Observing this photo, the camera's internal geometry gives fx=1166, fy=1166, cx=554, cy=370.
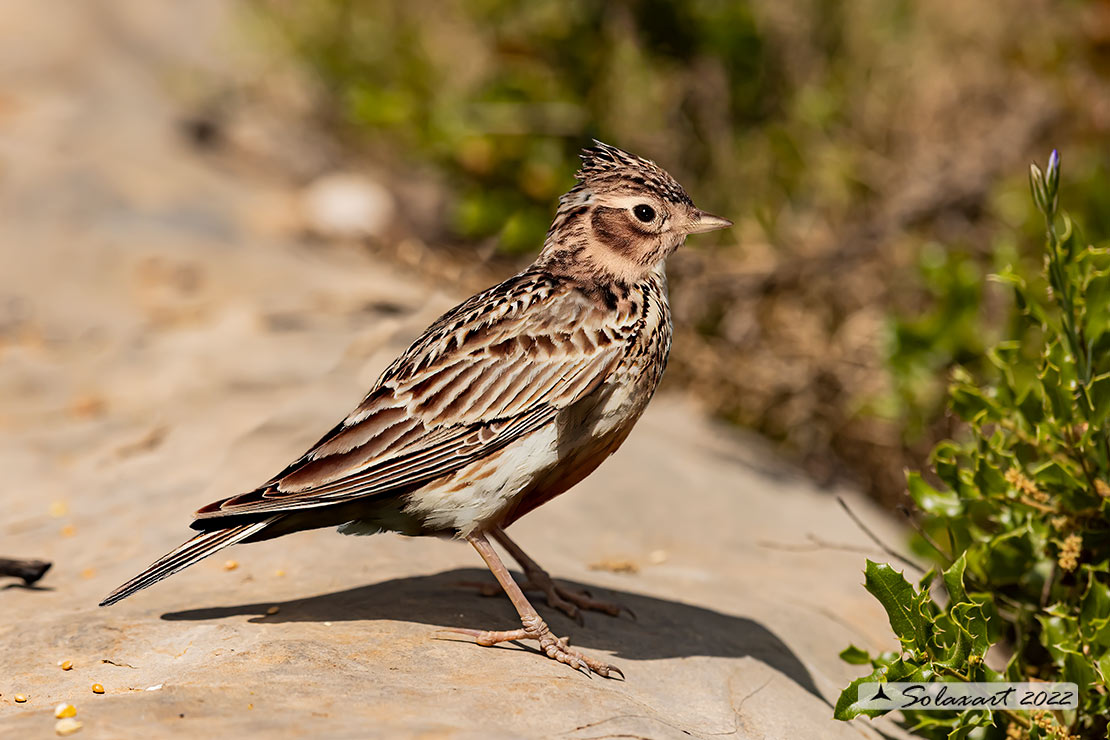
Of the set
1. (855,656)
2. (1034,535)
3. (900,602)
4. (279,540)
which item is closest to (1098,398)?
(1034,535)

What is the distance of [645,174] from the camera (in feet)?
15.0

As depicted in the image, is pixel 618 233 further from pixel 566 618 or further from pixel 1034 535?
pixel 1034 535

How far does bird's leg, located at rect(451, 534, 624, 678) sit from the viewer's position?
400 cm

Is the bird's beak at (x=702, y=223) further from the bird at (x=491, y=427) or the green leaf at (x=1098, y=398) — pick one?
the green leaf at (x=1098, y=398)

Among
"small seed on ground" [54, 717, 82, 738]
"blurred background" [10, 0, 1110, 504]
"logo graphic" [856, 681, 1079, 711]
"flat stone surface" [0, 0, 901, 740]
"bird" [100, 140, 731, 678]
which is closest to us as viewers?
"small seed on ground" [54, 717, 82, 738]

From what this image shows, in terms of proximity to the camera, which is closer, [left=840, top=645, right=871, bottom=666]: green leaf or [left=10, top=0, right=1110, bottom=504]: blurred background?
[left=840, top=645, right=871, bottom=666]: green leaf

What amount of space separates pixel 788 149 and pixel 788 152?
0.02 meters

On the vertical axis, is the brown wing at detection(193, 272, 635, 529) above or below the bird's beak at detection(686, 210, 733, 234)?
below

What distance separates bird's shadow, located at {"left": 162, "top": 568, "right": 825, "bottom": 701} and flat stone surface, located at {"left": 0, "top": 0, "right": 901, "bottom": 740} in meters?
0.02

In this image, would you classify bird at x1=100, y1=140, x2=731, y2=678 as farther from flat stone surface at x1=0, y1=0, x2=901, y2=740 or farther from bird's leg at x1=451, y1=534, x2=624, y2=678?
flat stone surface at x1=0, y1=0, x2=901, y2=740

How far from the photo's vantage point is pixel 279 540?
519 cm

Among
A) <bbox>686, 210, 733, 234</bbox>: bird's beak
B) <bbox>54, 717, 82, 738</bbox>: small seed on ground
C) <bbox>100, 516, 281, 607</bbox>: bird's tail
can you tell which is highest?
<bbox>686, 210, 733, 234</bbox>: bird's beak

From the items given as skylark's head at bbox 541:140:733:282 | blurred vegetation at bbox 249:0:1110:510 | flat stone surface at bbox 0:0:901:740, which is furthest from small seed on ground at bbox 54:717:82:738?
blurred vegetation at bbox 249:0:1110:510

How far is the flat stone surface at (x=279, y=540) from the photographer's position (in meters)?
3.60
